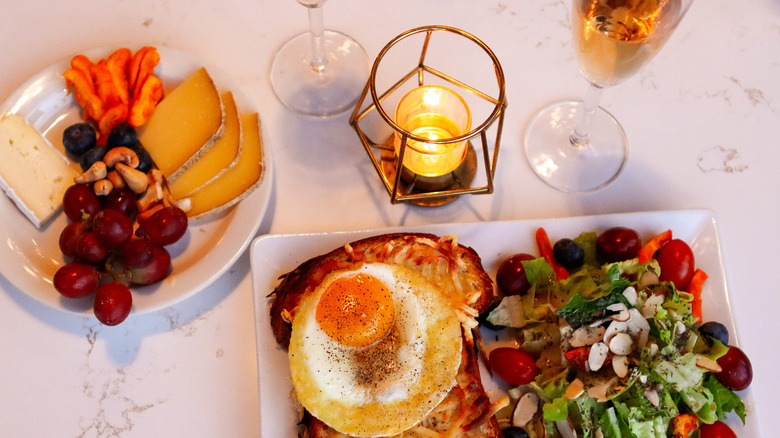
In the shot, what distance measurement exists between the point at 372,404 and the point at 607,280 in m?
0.71

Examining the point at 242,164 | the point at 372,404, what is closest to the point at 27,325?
the point at 242,164

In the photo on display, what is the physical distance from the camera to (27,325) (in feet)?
6.23

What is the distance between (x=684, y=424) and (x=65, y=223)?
1.82 metres

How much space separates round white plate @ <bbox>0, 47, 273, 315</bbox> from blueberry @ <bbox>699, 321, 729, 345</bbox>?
128cm

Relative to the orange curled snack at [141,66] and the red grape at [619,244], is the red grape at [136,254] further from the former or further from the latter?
the red grape at [619,244]

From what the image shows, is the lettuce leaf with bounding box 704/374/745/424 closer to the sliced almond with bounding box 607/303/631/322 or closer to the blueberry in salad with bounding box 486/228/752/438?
the blueberry in salad with bounding box 486/228/752/438

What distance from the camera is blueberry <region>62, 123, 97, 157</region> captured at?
194cm

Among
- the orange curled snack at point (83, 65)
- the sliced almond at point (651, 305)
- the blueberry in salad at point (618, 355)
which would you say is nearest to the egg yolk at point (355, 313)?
the blueberry in salad at point (618, 355)

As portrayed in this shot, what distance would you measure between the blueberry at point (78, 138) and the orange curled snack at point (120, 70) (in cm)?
14

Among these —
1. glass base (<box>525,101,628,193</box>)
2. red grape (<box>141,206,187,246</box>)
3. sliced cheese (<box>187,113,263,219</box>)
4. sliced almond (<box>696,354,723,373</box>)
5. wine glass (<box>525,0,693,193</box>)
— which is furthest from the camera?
glass base (<box>525,101,628,193</box>)

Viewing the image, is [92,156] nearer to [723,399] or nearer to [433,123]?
[433,123]

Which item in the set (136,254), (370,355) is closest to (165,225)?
(136,254)

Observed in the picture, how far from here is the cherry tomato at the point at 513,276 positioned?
1.82 meters

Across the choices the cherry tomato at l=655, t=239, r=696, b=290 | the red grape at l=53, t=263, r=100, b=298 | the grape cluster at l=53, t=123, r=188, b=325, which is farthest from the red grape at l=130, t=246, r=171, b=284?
the cherry tomato at l=655, t=239, r=696, b=290
